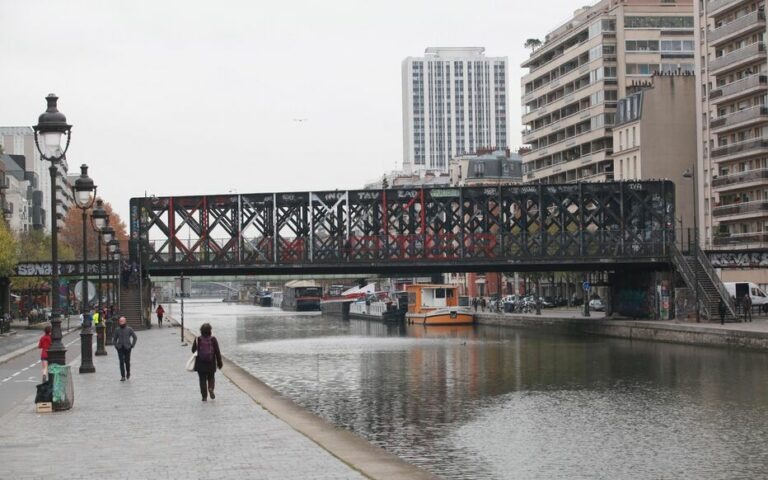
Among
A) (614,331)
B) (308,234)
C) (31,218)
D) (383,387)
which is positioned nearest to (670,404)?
(383,387)

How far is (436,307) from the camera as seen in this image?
110 m

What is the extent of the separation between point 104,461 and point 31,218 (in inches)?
6592

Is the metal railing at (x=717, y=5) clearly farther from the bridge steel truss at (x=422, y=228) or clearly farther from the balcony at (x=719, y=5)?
A: the bridge steel truss at (x=422, y=228)

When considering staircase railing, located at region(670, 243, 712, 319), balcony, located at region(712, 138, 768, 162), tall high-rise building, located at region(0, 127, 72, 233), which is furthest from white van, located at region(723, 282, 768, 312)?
tall high-rise building, located at region(0, 127, 72, 233)

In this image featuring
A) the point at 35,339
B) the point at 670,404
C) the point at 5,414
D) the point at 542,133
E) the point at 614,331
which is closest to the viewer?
the point at 5,414

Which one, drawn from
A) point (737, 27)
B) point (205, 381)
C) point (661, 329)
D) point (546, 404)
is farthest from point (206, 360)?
point (737, 27)

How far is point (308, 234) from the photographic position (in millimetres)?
94312

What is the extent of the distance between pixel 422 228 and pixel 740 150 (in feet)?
102

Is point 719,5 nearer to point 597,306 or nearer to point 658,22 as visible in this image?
point 658,22

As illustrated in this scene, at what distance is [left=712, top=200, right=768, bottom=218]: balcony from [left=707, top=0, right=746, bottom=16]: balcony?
16.3 meters

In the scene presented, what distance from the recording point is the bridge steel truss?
83.3m

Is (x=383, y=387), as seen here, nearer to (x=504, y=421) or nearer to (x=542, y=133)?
(x=504, y=421)

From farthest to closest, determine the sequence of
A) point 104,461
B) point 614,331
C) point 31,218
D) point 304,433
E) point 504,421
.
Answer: point 31,218
point 614,331
point 504,421
point 304,433
point 104,461

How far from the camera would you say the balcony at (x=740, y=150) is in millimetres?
101188
